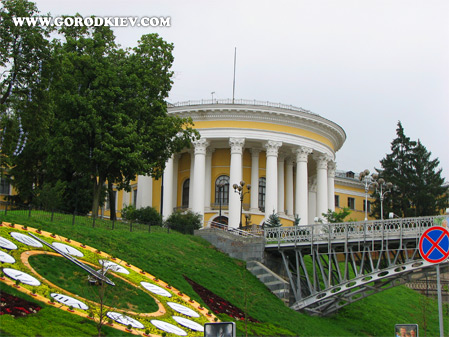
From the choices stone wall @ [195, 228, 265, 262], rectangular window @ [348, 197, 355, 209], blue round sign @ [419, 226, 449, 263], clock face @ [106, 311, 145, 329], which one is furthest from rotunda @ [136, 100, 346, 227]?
blue round sign @ [419, 226, 449, 263]

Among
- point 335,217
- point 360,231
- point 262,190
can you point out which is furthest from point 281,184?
point 360,231

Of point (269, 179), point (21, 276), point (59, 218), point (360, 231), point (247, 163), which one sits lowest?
point (21, 276)

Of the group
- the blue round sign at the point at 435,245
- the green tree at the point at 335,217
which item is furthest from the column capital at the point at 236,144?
the blue round sign at the point at 435,245

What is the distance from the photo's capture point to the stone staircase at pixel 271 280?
123 feet

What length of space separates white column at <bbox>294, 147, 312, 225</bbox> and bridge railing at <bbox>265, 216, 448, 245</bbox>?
17497 mm

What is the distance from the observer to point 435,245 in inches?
612

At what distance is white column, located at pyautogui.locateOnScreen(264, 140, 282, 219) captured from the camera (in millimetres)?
55812

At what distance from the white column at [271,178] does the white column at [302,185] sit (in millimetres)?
2782

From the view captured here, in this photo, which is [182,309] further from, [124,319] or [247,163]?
[247,163]

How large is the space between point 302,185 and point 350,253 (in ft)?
76.8

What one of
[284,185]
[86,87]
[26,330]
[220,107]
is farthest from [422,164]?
[26,330]

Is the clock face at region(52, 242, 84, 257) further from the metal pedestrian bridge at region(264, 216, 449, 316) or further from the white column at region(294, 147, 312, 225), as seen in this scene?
the white column at region(294, 147, 312, 225)

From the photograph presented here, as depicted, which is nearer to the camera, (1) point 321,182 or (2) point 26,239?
(2) point 26,239

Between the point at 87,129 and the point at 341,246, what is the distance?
17.5 meters
